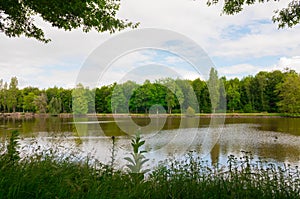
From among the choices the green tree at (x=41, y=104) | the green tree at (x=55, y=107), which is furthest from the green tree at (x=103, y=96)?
the green tree at (x=41, y=104)

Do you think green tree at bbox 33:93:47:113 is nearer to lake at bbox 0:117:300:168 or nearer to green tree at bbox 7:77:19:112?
green tree at bbox 7:77:19:112

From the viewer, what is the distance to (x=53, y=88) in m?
89.9

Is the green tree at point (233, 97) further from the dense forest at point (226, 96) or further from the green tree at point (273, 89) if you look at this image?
the green tree at point (273, 89)

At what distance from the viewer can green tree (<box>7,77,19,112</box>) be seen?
84812mm

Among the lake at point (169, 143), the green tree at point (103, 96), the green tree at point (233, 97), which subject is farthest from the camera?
the green tree at point (233, 97)

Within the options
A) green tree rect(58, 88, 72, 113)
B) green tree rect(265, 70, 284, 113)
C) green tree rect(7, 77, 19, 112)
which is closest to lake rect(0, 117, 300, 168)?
green tree rect(58, 88, 72, 113)

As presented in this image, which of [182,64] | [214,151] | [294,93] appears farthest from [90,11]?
[294,93]

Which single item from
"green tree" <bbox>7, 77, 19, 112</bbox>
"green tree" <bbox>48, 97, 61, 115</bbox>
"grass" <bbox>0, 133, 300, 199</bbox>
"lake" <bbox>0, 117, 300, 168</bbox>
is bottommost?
"lake" <bbox>0, 117, 300, 168</bbox>

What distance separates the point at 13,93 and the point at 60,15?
9002 cm

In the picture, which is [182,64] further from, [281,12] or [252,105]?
[252,105]

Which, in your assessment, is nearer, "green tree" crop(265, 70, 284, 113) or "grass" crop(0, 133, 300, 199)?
"grass" crop(0, 133, 300, 199)

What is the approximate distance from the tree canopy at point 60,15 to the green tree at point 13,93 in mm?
88255

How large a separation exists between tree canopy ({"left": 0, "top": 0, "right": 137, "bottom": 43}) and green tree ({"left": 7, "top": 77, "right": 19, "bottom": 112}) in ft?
290

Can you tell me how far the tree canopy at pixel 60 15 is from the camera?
18.1 feet
